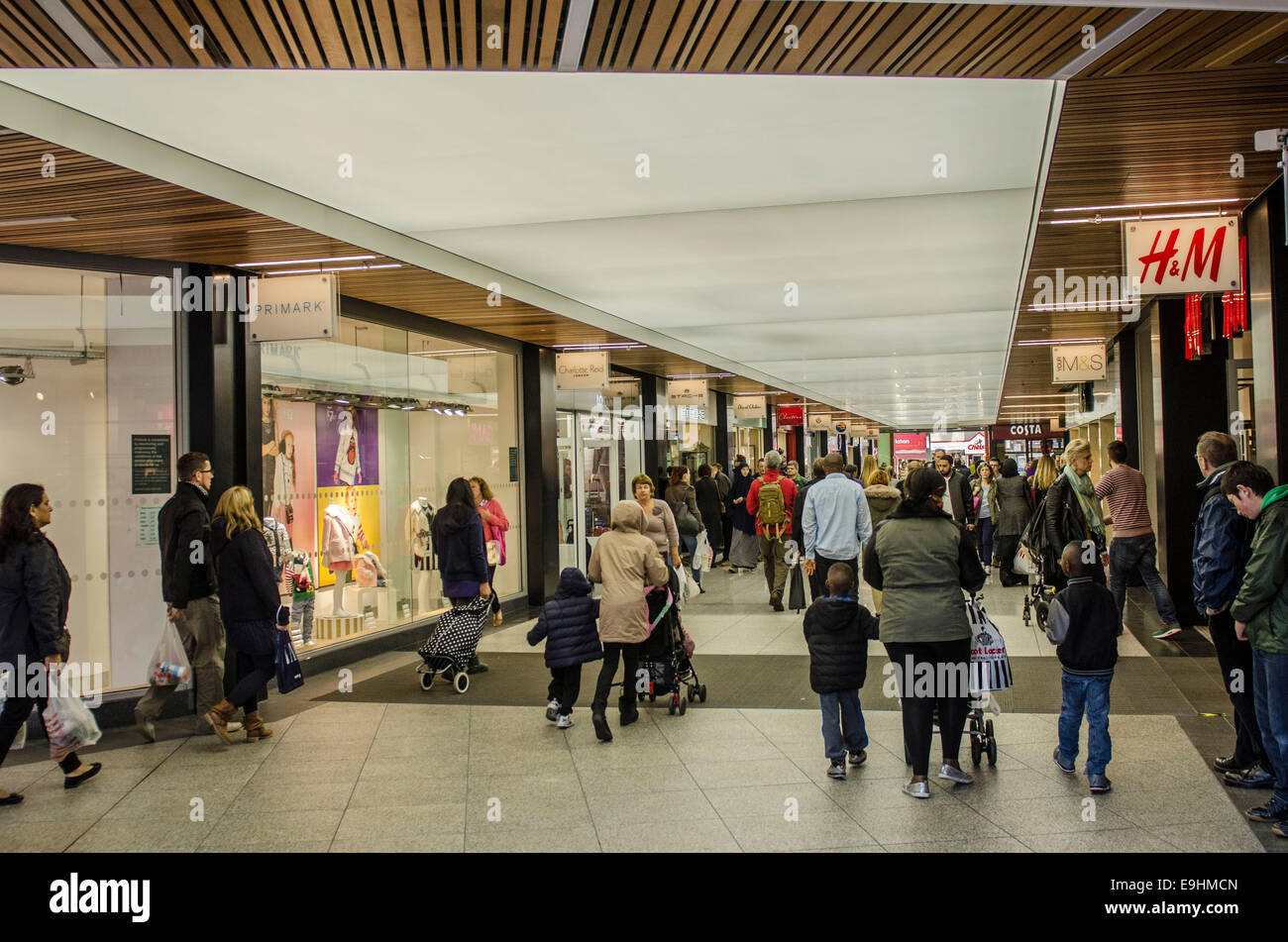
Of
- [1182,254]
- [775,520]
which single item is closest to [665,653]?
[1182,254]

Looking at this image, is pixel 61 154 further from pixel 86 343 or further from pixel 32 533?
pixel 86 343

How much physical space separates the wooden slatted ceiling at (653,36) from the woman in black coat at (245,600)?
3373 mm

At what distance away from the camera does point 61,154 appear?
5547 mm

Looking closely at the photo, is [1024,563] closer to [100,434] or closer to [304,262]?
[304,262]

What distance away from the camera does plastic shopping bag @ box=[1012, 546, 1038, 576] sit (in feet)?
37.0

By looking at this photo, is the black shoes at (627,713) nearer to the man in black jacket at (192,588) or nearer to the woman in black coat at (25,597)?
the man in black jacket at (192,588)

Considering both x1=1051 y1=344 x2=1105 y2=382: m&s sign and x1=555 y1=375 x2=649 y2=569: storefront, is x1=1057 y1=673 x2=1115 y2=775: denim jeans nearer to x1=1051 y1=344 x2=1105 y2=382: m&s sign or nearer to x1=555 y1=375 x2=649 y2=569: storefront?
x1=1051 y1=344 x2=1105 y2=382: m&s sign

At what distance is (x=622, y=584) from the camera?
273 inches

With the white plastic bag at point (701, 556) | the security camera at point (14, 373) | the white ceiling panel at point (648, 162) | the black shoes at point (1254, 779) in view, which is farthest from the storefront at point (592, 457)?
the black shoes at point (1254, 779)

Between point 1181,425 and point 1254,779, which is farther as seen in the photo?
point 1181,425

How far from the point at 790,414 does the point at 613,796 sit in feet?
88.0

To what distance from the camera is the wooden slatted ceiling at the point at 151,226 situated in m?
5.86

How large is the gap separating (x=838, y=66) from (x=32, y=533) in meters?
4.98
